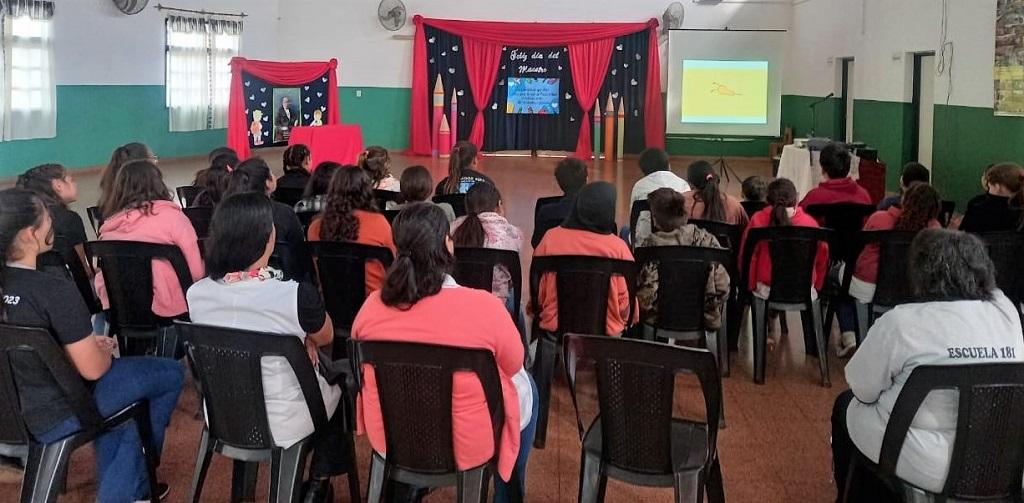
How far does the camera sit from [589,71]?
14555 millimetres

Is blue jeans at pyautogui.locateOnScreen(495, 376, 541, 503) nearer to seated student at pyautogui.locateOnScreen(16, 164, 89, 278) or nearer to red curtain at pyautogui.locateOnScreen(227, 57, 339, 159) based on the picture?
seated student at pyautogui.locateOnScreen(16, 164, 89, 278)

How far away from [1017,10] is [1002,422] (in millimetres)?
6358

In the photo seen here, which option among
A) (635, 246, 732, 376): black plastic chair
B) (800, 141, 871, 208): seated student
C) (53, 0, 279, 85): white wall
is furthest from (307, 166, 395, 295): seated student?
(53, 0, 279, 85): white wall

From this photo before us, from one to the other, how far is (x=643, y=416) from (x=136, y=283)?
212 cm

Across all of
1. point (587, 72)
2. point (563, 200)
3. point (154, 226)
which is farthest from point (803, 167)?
point (154, 226)

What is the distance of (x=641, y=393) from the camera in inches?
87.6

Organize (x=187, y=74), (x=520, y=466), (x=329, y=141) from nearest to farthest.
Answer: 1. (x=520, y=466)
2. (x=329, y=141)
3. (x=187, y=74)

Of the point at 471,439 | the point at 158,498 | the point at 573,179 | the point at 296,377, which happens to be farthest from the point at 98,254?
the point at 573,179

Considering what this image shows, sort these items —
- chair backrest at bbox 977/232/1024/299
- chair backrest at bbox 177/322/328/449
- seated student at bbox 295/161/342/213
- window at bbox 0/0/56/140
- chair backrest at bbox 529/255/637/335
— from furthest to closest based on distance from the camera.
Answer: window at bbox 0/0/56/140 < seated student at bbox 295/161/342/213 < chair backrest at bbox 977/232/1024/299 < chair backrest at bbox 529/255/637/335 < chair backrest at bbox 177/322/328/449

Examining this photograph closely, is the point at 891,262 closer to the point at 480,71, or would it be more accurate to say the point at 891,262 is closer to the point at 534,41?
the point at 534,41

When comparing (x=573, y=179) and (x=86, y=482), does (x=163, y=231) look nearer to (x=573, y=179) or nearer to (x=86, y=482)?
(x=86, y=482)

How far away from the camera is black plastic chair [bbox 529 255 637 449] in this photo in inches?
127

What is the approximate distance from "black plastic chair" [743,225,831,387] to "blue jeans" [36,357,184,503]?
8.13 ft

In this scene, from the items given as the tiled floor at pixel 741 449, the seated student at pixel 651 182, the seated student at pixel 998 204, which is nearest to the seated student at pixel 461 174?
the seated student at pixel 651 182
